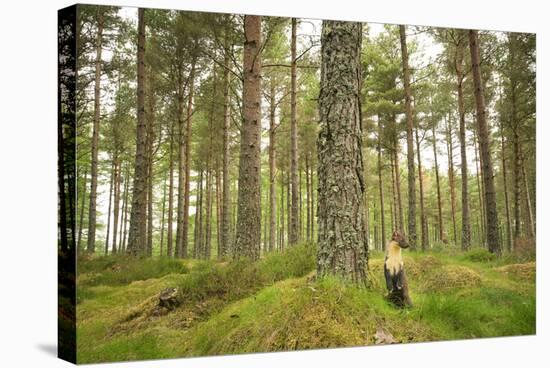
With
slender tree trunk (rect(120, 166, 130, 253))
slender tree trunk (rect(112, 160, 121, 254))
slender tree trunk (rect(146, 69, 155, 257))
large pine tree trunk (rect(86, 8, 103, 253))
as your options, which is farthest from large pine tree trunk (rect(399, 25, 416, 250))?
large pine tree trunk (rect(86, 8, 103, 253))

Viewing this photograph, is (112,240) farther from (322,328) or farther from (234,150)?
(322,328)

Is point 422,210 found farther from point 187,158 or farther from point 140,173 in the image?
point 140,173

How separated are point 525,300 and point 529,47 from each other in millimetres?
3696

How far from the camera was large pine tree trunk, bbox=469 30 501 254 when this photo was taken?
8.13 metres

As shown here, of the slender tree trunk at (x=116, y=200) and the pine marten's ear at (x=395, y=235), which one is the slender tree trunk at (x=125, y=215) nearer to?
the slender tree trunk at (x=116, y=200)

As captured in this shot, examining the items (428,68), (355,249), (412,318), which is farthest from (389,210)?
(428,68)

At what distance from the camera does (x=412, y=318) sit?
23.5 ft

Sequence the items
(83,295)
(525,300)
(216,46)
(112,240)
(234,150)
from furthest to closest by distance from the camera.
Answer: (525,300)
(234,150)
(216,46)
(112,240)
(83,295)

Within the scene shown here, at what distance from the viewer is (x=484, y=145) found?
8.23 m

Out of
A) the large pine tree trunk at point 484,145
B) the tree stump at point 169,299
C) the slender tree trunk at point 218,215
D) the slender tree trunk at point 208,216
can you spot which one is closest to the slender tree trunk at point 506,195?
the large pine tree trunk at point 484,145

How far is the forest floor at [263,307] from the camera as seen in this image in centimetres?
598

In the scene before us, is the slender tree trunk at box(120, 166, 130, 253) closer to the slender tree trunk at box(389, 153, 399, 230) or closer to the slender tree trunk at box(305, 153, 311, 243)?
the slender tree trunk at box(305, 153, 311, 243)

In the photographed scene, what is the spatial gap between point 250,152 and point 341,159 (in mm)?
1208

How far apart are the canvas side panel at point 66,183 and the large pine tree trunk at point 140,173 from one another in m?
0.71
